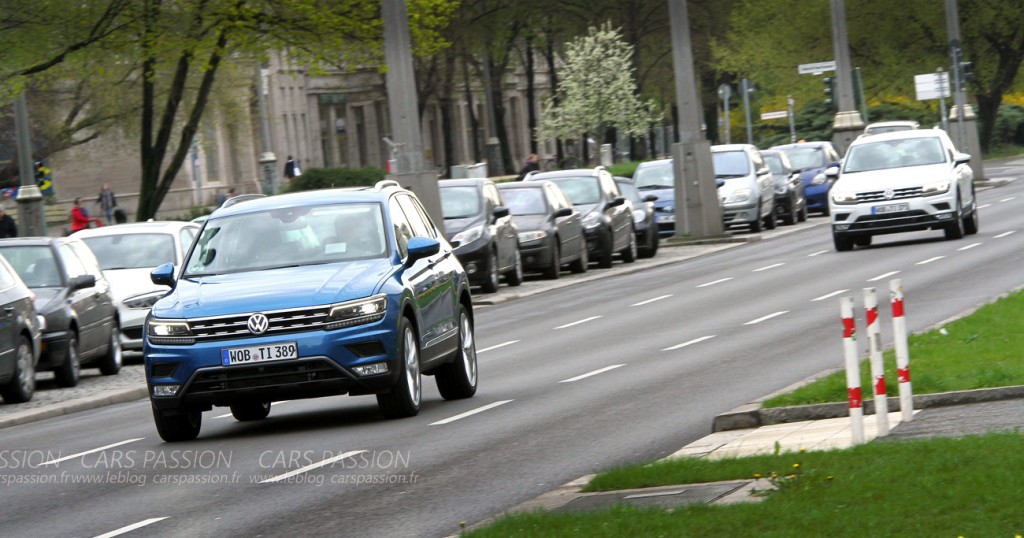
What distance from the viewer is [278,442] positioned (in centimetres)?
1324

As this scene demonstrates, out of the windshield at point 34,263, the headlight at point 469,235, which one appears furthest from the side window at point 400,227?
the headlight at point 469,235

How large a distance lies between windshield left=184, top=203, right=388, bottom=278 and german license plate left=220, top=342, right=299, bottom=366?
1.19 metres

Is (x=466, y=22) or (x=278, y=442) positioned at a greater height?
(x=466, y=22)

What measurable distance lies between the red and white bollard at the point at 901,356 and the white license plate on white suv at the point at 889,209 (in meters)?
19.6

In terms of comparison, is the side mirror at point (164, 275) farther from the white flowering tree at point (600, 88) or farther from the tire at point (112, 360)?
the white flowering tree at point (600, 88)

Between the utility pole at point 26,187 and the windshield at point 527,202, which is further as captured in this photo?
the utility pole at point 26,187

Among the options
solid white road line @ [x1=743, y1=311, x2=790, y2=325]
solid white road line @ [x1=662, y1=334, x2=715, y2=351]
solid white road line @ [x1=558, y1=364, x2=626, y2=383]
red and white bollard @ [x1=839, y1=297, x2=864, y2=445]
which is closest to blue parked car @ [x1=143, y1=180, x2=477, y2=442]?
solid white road line @ [x1=558, y1=364, x2=626, y2=383]

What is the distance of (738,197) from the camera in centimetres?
4222

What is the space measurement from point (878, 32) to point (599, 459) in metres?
69.8

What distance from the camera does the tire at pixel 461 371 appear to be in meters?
15.4

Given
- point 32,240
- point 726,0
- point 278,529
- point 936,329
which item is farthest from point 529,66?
point 278,529

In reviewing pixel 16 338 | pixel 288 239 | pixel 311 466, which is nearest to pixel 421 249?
pixel 288 239

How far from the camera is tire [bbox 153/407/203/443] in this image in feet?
44.2

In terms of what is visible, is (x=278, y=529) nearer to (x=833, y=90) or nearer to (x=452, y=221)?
(x=452, y=221)
